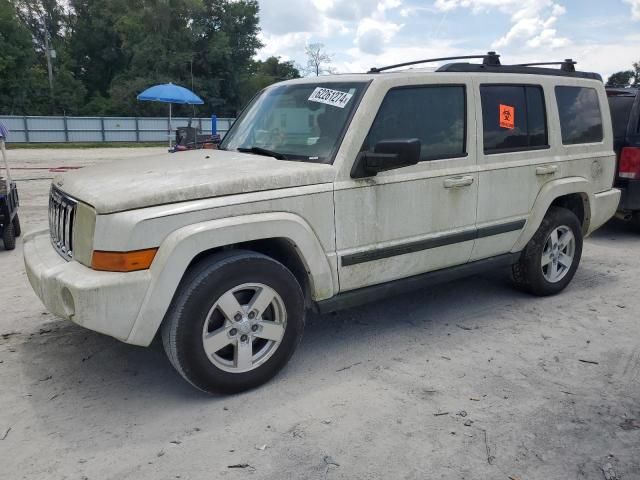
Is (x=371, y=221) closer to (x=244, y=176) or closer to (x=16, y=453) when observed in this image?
(x=244, y=176)

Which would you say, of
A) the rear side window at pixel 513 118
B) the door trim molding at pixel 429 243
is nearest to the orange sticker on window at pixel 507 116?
the rear side window at pixel 513 118

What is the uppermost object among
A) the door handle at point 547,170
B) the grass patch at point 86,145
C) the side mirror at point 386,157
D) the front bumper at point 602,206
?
the grass patch at point 86,145

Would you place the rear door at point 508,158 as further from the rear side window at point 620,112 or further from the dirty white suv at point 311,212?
the rear side window at point 620,112

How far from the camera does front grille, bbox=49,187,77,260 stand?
3176 mm

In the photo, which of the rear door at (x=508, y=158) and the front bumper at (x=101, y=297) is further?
the rear door at (x=508, y=158)

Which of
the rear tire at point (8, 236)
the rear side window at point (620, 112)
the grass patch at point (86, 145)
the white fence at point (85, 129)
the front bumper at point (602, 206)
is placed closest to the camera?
the front bumper at point (602, 206)

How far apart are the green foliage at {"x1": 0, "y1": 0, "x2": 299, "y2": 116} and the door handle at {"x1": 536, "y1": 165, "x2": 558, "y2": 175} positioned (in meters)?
41.0

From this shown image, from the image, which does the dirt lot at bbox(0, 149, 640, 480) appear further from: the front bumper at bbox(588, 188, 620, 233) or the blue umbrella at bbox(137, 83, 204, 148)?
the blue umbrella at bbox(137, 83, 204, 148)

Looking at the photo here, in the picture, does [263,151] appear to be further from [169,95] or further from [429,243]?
[169,95]

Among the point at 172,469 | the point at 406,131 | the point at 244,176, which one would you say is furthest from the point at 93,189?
the point at 406,131

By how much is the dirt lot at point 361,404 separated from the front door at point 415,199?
630 millimetres

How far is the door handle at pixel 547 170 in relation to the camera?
4539mm

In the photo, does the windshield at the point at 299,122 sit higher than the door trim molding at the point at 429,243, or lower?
higher

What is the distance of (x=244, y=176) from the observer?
3199 mm
